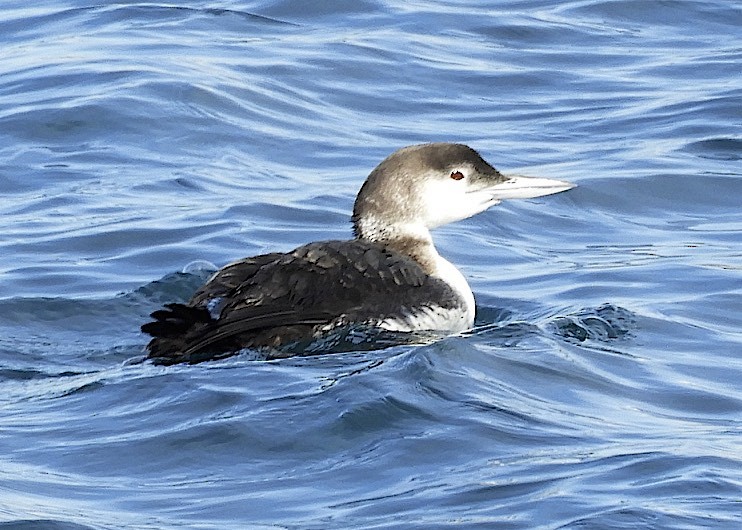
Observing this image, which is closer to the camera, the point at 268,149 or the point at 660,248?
the point at 660,248

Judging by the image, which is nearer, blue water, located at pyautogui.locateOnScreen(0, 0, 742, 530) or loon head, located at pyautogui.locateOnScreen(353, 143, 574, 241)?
blue water, located at pyautogui.locateOnScreen(0, 0, 742, 530)

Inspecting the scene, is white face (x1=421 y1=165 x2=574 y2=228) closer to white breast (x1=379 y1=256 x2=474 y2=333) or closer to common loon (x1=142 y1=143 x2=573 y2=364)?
common loon (x1=142 y1=143 x2=573 y2=364)

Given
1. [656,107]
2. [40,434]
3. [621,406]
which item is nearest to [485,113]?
[656,107]

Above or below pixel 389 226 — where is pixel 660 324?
below

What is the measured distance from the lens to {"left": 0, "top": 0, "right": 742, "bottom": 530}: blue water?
5.53m

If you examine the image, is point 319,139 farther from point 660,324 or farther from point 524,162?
point 660,324

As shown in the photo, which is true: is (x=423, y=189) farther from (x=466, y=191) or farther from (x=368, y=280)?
(x=368, y=280)

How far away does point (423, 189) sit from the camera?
309 inches

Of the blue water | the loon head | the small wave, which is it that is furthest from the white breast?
the small wave

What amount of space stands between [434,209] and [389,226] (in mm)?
228

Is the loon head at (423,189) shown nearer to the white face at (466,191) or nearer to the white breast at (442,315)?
the white face at (466,191)

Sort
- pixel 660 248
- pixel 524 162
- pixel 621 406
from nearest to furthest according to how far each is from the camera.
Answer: pixel 621 406, pixel 660 248, pixel 524 162

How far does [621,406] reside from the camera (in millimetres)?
6648

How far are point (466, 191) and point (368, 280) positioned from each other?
3.63 feet
